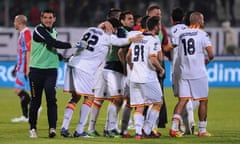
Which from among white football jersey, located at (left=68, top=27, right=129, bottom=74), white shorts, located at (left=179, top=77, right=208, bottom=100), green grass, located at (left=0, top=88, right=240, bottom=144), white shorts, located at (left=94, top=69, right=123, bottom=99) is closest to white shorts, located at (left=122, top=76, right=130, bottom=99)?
white shorts, located at (left=94, top=69, right=123, bottom=99)

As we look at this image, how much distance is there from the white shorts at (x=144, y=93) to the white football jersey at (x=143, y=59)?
9 cm

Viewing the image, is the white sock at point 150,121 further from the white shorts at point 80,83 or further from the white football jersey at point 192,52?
the white football jersey at point 192,52

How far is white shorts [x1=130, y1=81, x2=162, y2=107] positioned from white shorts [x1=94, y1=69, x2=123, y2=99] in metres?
0.48

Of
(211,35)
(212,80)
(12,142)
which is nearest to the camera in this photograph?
(12,142)

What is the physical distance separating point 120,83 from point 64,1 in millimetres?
18093

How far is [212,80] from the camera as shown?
32000mm

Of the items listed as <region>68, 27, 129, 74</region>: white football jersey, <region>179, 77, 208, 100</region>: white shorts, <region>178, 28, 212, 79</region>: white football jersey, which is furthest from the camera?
<region>179, 77, 208, 100</region>: white shorts

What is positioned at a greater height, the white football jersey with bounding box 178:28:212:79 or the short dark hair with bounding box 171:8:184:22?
the short dark hair with bounding box 171:8:184:22

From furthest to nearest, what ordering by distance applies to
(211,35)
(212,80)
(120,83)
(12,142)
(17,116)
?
1. (211,35)
2. (212,80)
3. (17,116)
4. (120,83)
5. (12,142)

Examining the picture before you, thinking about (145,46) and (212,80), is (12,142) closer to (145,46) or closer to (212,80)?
(145,46)

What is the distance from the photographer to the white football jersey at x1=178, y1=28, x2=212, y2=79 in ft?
56.3

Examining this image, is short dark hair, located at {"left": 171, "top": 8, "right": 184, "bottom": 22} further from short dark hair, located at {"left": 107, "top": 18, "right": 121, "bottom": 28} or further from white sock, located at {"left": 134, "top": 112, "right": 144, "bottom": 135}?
white sock, located at {"left": 134, "top": 112, "right": 144, "bottom": 135}

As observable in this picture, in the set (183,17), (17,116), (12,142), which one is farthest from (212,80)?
(12,142)

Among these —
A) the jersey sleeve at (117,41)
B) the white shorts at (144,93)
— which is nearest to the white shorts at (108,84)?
the white shorts at (144,93)
